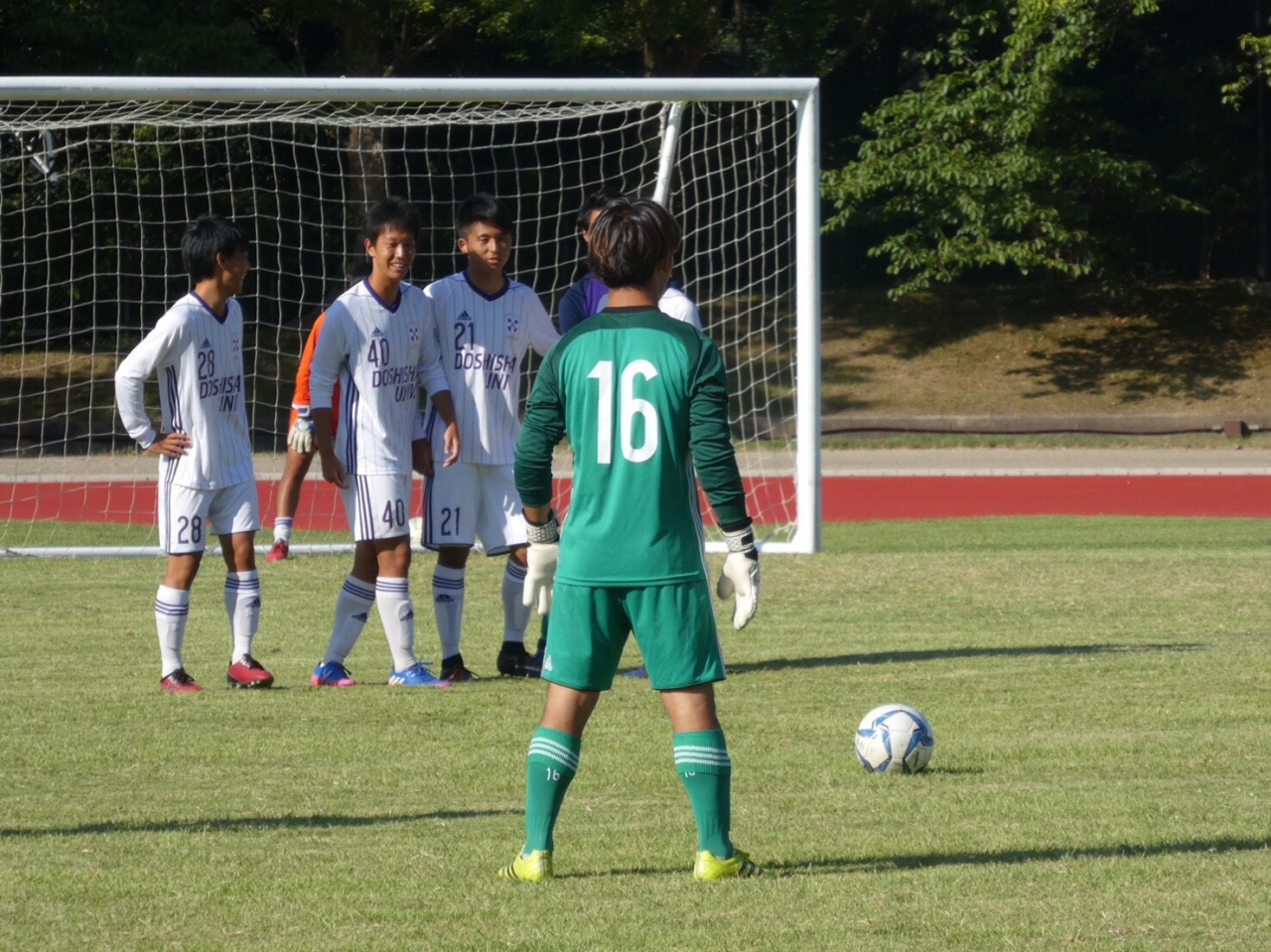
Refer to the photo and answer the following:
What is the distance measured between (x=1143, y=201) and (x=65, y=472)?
18855mm

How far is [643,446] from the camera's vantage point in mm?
4391

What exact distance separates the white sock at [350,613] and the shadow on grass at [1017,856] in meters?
3.70

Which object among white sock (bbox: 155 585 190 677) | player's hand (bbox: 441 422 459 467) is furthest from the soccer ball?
white sock (bbox: 155 585 190 677)

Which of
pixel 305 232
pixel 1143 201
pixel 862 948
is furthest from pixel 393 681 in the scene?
pixel 1143 201

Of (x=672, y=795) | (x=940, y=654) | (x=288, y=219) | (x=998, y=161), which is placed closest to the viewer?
(x=672, y=795)

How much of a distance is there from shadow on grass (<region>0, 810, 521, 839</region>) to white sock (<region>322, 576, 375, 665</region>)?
2.65 meters

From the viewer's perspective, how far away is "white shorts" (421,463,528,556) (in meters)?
8.03

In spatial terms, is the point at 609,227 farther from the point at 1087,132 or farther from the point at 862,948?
the point at 1087,132

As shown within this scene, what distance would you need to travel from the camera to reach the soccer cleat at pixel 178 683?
768cm

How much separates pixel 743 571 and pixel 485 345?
153 inches

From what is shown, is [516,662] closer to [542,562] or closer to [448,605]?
[448,605]

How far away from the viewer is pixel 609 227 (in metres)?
4.48

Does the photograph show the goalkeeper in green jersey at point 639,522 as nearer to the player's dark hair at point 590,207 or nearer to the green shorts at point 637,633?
the green shorts at point 637,633

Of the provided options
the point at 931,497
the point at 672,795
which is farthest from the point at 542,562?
the point at 931,497
